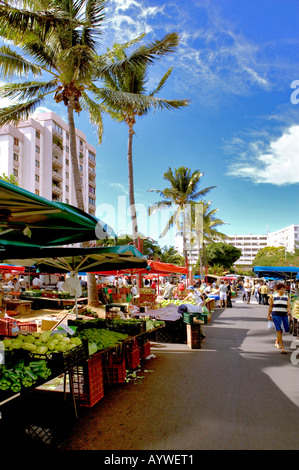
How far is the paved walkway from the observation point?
362cm

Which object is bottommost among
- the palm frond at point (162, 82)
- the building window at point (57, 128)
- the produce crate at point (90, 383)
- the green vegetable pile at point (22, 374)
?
the produce crate at point (90, 383)

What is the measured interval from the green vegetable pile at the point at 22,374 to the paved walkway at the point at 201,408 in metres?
0.90

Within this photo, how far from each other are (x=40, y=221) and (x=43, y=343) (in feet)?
5.73

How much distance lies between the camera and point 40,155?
145 ft

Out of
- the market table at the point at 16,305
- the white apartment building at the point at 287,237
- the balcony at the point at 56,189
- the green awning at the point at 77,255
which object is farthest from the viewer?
the white apartment building at the point at 287,237

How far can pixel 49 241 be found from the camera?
4.62 metres

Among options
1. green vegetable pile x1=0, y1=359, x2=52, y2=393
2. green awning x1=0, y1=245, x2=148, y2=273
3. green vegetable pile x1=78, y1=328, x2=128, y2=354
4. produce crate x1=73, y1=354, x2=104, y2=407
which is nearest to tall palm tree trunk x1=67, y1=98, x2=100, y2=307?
green awning x1=0, y1=245, x2=148, y2=273

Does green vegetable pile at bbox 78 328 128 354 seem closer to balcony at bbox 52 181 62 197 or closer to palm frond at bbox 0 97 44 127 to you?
palm frond at bbox 0 97 44 127

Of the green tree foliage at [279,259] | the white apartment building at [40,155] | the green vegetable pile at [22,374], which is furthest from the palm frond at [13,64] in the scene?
the green tree foliage at [279,259]

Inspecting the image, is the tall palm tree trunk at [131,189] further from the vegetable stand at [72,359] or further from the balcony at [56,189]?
the balcony at [56,189]

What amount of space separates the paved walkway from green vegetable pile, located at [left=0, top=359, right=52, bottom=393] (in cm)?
90

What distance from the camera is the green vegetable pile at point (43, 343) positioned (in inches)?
152
